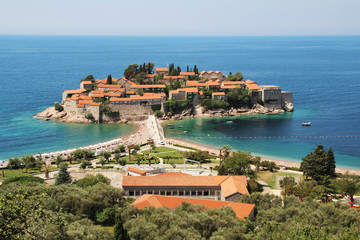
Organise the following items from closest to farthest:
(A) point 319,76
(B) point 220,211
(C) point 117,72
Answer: (B) point 220,211 → (A) point 319,76 → (C) point 117,72

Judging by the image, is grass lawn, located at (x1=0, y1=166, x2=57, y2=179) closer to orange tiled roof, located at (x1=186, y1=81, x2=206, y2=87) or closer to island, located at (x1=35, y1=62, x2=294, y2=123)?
island, located at (x1=35, y1=62, x2=294, y2=123)

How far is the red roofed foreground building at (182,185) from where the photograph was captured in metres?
36.2

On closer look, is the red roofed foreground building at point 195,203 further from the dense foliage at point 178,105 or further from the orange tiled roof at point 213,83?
the orange tiled roof at point 213,83

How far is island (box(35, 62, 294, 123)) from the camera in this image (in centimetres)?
7262

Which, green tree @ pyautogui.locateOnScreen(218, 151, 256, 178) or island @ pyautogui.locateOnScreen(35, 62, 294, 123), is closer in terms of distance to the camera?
green tree @ pyautogui.locateOnScreen(218, 151, 256, 178)

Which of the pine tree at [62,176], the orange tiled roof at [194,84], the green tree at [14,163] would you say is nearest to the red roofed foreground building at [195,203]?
the pine tree at [62,176]

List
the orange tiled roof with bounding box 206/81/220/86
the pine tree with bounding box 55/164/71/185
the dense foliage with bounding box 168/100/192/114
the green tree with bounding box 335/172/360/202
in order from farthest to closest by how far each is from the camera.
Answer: the orange tiled roof with bounding box 206/81/220/86 < the dense foliage with bounding box 168/100/192/114 < the pine tree with bounding box 55/164/71/185 < the green tree with bounding box 335/172/360/202

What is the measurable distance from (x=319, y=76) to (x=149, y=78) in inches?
2667

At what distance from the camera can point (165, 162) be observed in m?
48.1

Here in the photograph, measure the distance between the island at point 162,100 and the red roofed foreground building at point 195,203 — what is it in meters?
41.3

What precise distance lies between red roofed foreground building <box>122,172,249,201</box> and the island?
36392mm

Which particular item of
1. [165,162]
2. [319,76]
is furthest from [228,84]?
[319,76]

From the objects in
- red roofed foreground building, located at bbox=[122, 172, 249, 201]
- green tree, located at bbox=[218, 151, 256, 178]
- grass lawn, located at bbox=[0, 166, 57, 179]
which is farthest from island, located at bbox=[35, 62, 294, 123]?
red roofed foreground building, located at bbox=[122, 172, 249, 201]

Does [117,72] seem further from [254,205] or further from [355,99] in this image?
[254,205]
